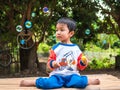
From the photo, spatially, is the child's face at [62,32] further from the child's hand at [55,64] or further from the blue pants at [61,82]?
the blue pants at [61,82]

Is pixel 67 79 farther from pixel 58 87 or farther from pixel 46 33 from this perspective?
pixel 46 33

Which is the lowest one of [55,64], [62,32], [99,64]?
[99,64]

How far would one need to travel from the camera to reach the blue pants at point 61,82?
120 inches

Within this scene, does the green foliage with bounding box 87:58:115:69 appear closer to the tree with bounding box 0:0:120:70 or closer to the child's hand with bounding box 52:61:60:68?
the tree with bounding box 0:0:120:70

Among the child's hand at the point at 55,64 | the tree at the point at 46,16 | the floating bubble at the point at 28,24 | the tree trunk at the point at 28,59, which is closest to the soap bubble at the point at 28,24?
the floating bubble at the point at 28,24

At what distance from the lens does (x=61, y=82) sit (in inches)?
123

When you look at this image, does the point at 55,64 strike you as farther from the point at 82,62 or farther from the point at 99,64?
the point at 99,64

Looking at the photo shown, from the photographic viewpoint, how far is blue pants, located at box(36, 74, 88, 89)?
3045 millimetres

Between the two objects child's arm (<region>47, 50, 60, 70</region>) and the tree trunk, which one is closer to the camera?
child's arm (<region>47, 50, 60, 70</region>)

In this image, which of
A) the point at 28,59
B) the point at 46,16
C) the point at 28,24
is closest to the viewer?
the point at 28,24

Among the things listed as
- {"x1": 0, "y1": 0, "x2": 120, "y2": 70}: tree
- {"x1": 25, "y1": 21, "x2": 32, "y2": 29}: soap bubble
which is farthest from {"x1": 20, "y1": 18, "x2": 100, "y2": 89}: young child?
{"x1": 0, "y1": 0, "x2": 120, "y2": 70}: tree

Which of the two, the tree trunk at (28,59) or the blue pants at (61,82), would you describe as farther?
the tree trunk at (28,59)

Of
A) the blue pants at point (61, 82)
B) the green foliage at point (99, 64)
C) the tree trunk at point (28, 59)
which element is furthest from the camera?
the green foliage at point (99, 64)

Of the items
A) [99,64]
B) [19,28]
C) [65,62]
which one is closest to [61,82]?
[65,62]
